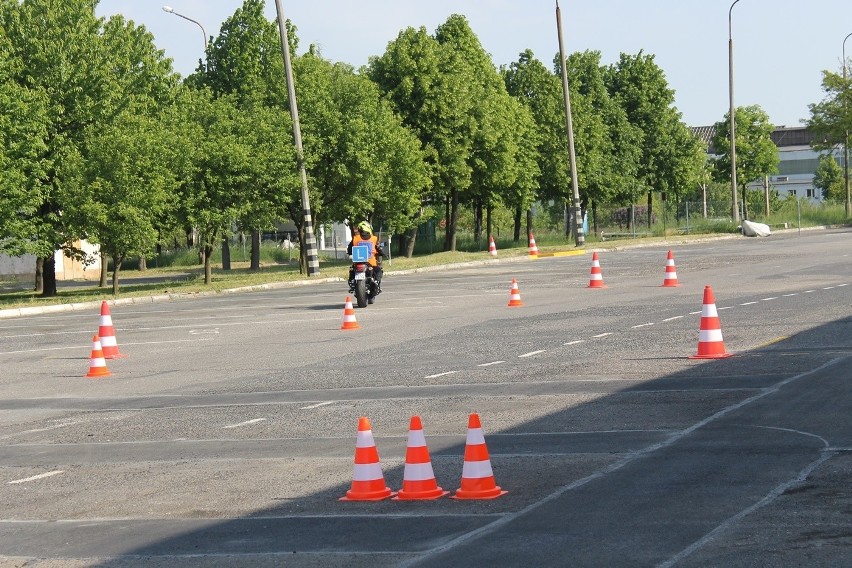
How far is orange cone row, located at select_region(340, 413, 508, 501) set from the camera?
8.81 meters

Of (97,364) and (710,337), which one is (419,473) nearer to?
(710,337)

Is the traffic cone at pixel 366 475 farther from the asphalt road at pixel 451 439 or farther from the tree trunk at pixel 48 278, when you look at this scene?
the tree trunk at pixel 48 278

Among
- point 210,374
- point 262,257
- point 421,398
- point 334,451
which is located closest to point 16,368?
point 210,374

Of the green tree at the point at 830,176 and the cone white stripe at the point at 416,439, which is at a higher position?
the green tree at the point at 830,176

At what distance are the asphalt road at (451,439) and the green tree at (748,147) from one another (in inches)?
2792

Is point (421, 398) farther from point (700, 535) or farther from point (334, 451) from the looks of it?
point (700, 535)

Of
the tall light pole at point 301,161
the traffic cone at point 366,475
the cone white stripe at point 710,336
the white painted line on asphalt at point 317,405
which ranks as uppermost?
the tall light pole at point 301,161

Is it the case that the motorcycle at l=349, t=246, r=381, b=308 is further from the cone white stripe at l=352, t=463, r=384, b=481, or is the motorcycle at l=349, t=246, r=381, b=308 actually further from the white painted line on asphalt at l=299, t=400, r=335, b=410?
the cone white stripe at l=352, t=463, r=384, b=481

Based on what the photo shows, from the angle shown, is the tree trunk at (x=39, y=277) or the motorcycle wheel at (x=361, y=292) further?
the tree trunk at (x=39, y=277)

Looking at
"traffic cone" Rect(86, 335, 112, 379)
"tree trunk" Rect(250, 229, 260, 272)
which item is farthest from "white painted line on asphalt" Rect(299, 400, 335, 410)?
"tree trunk" Rect(250, 229, 260, 272)

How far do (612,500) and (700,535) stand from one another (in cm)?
116

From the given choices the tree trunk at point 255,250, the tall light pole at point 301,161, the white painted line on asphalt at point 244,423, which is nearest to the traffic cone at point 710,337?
the white painted line on asphalt at point 244,423

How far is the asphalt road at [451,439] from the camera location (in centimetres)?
764

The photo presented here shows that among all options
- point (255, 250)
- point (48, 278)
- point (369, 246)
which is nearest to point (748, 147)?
point (255, 250)
